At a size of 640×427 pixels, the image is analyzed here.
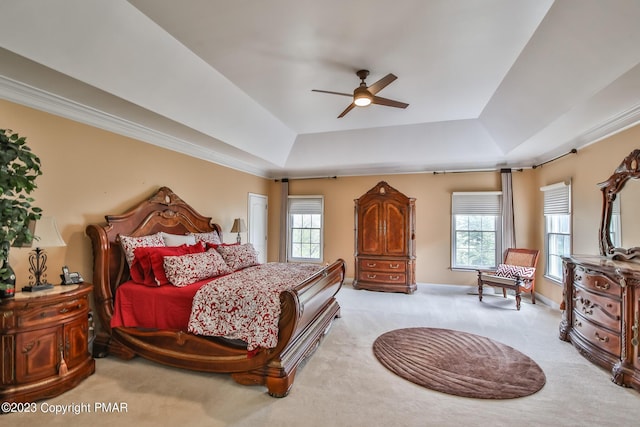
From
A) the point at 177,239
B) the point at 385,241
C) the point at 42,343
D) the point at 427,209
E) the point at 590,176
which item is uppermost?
the point at 590,176

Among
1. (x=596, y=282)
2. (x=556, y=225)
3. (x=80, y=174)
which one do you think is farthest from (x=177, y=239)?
(x=556, y=225)

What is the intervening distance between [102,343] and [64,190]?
5.28 ft

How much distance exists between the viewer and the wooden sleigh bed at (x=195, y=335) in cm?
245

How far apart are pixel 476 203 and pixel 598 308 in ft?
10.5

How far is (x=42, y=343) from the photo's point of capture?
2342mm

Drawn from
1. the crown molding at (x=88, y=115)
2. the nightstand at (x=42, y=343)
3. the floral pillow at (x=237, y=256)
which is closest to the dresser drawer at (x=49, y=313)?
the nightstand at (x=42, y=343)

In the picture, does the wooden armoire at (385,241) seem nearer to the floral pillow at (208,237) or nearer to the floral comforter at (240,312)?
the floral pillow at (208,237)

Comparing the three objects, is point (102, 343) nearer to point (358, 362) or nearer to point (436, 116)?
point (358, 362)

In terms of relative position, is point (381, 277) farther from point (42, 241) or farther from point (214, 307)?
point (42, 241)

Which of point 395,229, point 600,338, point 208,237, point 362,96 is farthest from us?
point 395,229

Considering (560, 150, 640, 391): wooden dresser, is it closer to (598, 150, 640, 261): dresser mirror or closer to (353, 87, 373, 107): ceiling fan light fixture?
(598, 150, 640, 261): dresser mirror

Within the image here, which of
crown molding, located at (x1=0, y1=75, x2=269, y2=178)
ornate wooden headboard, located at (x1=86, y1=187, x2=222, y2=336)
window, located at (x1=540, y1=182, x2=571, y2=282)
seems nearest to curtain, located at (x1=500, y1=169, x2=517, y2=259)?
window, located at (x1=540, y1=182, x2=571, y2=282)

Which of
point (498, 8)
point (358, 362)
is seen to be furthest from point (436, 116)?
point (358, 362)

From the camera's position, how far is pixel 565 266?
3537 mm
